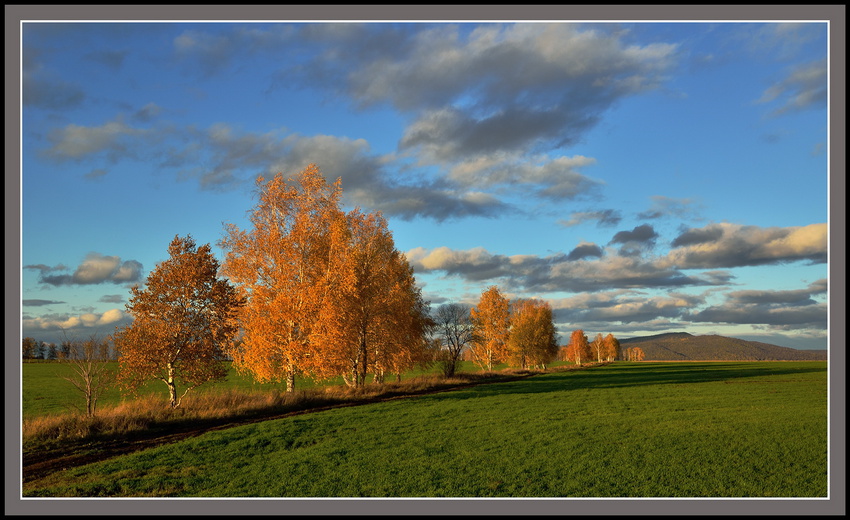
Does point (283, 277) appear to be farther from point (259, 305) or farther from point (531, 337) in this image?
point (531, 337)

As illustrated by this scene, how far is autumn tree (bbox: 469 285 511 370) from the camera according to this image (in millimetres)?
68688

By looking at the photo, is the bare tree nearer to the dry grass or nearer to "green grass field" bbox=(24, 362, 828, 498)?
the dry grass

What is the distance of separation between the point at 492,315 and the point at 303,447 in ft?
180

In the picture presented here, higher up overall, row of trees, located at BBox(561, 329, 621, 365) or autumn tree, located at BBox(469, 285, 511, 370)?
autumn tree, located at BBox(469, 285, 511, 370)

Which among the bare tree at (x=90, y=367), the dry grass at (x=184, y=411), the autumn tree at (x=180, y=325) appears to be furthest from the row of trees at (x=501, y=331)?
the bare tree at (x=90, y=367)

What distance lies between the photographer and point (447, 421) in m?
23.1

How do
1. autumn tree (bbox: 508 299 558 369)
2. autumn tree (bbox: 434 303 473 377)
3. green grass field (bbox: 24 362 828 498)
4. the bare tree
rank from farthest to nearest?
autumn tree (bbox: 508 299 558 369), autumn tree (bbox: 434 303 473 377), the bare tree, green grass field (bbox: 24 362 828 498)

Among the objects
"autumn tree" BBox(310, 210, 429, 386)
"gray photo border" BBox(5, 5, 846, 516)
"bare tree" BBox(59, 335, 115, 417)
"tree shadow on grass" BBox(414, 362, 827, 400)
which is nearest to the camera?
"gray photo border" BBox(5, 5, 846, 516)

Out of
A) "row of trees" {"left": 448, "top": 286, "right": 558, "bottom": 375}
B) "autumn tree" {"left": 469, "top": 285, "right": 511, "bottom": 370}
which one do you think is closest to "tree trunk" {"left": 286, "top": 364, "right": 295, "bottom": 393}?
"row of trees" {"left": 448, "top": 286, "right": 558, "bottom": 375}

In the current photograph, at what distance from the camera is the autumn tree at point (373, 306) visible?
96.2ft

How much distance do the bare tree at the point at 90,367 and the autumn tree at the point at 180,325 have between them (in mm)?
6042

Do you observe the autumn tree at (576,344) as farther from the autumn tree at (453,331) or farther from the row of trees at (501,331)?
the autumn tree at (453,331)

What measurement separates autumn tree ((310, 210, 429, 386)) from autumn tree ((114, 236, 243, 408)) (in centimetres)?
632

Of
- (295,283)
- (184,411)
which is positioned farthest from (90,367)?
(295,283)
